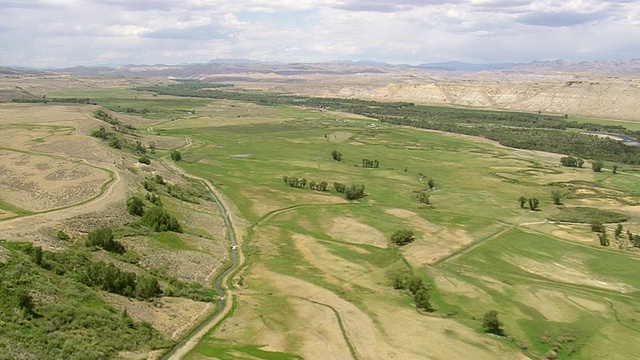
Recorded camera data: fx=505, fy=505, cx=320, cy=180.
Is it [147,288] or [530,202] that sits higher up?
[147,288]

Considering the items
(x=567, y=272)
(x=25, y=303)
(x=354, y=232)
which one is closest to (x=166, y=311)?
(x=25, y=303)

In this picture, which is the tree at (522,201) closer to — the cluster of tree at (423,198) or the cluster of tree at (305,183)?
the cluster of tree at (423,198)

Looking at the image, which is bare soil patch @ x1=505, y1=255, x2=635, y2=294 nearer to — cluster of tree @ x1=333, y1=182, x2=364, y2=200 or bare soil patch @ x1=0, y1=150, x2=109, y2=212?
cluster of tree @ x1=333, y1=182, x2=364, y2=200

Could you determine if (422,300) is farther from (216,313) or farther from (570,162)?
(570,162)

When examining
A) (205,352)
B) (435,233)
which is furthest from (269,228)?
(205,352)

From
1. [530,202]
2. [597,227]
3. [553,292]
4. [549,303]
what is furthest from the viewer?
[530,202]

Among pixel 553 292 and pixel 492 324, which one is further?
pixel 553 292

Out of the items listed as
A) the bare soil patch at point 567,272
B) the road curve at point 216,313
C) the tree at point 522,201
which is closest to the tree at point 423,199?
the tree at point 522,201
